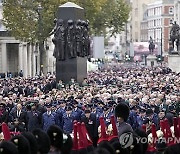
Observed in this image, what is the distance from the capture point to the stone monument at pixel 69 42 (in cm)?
4128

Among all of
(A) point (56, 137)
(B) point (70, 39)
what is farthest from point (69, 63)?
(A) point (56, 137)

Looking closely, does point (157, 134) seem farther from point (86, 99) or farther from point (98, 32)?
point (98, 32)

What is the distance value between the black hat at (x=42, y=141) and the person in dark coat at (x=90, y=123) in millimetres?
7410

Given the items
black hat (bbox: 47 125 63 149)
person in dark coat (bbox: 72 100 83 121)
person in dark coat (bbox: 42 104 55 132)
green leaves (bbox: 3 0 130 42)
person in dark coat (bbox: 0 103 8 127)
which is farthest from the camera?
green leaves (bbox: 3 0 130 42)

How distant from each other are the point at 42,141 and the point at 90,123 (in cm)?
894

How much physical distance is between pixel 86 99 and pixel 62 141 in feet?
44.3

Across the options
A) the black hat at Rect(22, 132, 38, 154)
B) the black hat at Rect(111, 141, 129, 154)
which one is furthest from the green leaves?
the black hat at Rect(111, 141, 129, 154)

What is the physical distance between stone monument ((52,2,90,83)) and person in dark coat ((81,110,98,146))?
18727 millimetres

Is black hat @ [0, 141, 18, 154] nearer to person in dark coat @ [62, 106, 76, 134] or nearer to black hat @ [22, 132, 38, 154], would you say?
black hat @ [22, 132, 38, 154]

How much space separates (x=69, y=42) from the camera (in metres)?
41.5

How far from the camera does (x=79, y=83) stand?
4212 cm

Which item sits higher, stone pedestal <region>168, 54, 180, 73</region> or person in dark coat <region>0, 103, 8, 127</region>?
stone pedestal <region>168, 54, 180, 73</region>

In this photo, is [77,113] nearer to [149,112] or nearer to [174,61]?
[149,112]

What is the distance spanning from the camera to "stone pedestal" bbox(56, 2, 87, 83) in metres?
41.6
